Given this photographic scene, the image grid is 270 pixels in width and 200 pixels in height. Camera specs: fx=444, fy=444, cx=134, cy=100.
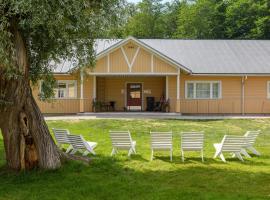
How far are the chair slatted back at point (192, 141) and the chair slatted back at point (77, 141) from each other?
263cm

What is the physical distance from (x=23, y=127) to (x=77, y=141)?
7.83 feet

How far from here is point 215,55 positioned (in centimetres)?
3138

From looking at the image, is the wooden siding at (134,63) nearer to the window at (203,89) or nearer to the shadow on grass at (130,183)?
the window at (203,89)

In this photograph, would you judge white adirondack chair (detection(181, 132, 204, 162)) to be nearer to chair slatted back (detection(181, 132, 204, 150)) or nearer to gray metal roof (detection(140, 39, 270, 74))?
chair slatted back (detection(181, 132, 204, 150))

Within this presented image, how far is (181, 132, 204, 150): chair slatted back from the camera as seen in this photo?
37.5 ft

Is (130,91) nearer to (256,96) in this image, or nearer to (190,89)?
(190,89)

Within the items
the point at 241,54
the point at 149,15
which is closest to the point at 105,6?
the point at 241,54

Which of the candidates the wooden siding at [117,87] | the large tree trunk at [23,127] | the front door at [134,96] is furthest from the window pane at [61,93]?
the large tree trunk at [23,127]

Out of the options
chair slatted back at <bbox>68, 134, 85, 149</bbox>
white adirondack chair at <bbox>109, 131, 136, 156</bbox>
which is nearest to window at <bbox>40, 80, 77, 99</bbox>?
chair slatted back at <bbox>68, 134, 85, 149</bbox>

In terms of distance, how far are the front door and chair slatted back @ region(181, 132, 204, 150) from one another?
18.5m

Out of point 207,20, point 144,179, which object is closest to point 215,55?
point 144,179

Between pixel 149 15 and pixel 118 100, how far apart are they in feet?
106

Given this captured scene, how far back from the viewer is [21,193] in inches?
319

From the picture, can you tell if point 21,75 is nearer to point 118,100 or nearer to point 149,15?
point 118,100
